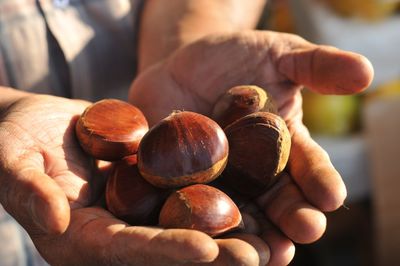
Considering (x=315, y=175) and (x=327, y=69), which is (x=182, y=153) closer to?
(x=315, y=175)

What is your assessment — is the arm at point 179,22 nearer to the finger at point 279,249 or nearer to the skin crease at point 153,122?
the skin crease at point 153,122

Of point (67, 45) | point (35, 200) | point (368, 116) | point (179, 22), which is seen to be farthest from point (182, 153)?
point (368, 116)

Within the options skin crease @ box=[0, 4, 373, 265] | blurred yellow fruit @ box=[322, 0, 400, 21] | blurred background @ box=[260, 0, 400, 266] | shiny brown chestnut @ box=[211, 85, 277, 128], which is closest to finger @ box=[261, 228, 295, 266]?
skin crease @ box=[0, 4, 373, 265]

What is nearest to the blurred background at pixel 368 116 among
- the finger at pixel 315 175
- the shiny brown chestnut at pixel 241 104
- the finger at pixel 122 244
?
the shiny brown chestnut at pixel 241 104

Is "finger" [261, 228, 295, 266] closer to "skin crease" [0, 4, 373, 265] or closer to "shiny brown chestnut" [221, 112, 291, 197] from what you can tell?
"skin crease" [0, 4, 373, 265]

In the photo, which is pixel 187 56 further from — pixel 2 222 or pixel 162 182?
pixel 2 222

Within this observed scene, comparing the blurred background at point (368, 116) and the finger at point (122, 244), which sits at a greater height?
the finger at point (122, 244)
